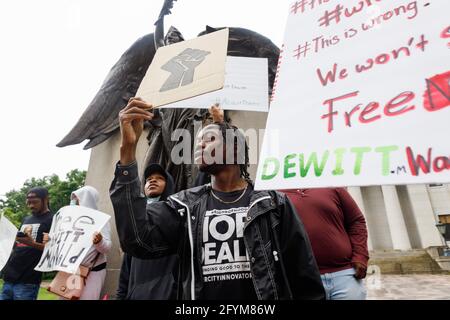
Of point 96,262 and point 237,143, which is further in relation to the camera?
point 96,262

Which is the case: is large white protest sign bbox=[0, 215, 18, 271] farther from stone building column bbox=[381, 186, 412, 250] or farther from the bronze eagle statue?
stone building column bbox=[381, 186, 412, 250]

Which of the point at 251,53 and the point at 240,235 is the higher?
the point at 251,53

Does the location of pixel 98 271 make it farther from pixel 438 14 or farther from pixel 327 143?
pixel 438 14

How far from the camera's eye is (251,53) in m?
4.49

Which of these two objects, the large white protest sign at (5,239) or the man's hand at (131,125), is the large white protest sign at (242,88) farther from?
the large white protest sign at (5,239)

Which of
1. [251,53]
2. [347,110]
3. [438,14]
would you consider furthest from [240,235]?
[251,53]

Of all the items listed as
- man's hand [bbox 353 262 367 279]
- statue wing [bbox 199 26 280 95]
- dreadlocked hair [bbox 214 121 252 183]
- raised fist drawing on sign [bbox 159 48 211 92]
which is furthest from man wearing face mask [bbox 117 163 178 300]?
statue wing [bbox 199 26 280 95]

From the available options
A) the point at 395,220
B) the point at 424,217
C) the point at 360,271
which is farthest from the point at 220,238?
the point at 424,217

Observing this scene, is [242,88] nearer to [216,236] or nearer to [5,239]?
[216,236]

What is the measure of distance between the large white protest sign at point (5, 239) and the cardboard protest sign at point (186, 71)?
2169mm

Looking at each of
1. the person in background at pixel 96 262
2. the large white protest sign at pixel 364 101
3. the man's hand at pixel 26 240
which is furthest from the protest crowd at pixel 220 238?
the man's hand at pixel 26 240

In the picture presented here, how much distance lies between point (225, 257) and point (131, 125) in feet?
2.11

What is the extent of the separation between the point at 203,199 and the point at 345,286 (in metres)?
1.10

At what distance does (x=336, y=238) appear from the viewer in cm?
194
